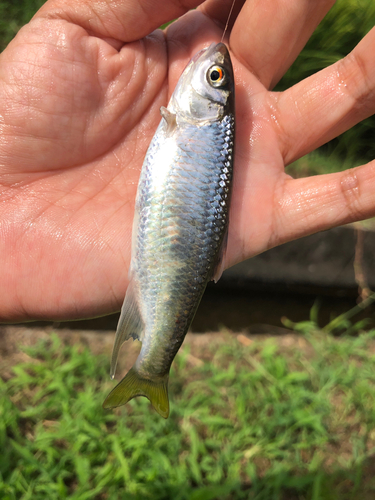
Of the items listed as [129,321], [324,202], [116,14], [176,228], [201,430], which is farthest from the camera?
[201,430]

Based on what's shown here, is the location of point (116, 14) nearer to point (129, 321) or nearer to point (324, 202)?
point (324, 202)

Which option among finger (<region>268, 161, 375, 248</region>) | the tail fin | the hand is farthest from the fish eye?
the tail fin

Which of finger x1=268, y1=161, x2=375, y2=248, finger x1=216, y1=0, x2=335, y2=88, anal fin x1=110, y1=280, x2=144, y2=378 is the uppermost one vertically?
finger x1=216, y1=0, x2=335, y2=88

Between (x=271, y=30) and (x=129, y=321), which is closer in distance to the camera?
(x=129, y=321)

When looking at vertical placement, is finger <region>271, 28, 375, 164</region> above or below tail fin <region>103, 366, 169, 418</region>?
above

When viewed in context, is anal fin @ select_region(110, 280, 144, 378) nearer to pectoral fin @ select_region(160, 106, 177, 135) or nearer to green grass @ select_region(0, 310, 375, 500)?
pectoral fin @ select_region(160, 106, 177, 135)

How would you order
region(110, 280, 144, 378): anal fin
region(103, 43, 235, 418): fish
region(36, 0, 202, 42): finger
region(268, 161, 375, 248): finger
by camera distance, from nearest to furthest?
1. region(103, 43, 235, 418): fish
2. region(110, 280, 144, 378): anal fin
3. region(36, 0, 202, 42): finger
4. region(268, 161, 375, 248): finger

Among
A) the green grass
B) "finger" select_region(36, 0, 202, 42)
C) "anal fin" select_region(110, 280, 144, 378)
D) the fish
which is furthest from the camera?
the green grass

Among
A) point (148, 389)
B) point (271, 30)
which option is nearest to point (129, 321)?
point (148, 389)
